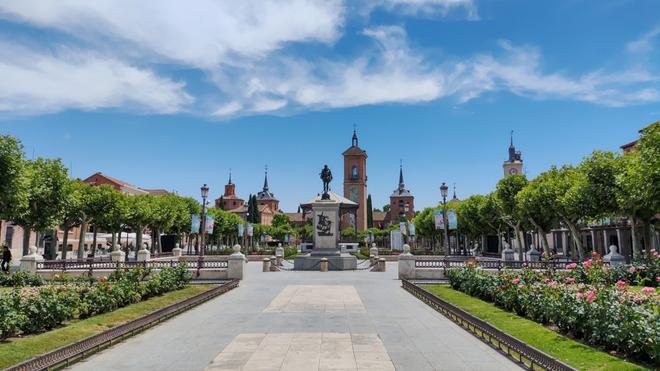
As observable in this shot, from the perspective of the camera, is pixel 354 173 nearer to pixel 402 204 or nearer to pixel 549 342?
pixel 402 204

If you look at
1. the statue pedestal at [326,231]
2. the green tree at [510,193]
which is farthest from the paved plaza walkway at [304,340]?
the green tree at [510,193]

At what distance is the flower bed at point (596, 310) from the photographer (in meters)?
8.22

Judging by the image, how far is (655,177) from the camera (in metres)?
21.7

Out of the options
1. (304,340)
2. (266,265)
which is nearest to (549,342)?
(304,340)

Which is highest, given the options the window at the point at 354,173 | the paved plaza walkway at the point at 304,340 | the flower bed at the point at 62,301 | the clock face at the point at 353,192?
the window at the point at 354,173

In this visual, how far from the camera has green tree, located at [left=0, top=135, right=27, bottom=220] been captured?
25.9 metres

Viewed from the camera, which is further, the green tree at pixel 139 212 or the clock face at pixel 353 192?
the clock face at pixel 353 192

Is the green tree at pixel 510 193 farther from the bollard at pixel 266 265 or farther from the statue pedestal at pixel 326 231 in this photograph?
the bollard at pixel 266 265

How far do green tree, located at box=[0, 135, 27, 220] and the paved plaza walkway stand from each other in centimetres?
1688

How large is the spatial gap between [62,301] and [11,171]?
17.9 metres

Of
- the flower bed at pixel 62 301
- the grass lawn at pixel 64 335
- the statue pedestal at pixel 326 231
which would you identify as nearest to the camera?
the grass lawn at pixel 64 335

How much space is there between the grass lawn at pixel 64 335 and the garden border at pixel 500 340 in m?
8.79

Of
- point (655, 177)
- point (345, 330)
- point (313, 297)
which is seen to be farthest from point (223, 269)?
point (655, 177)

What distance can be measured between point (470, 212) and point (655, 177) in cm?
3603
